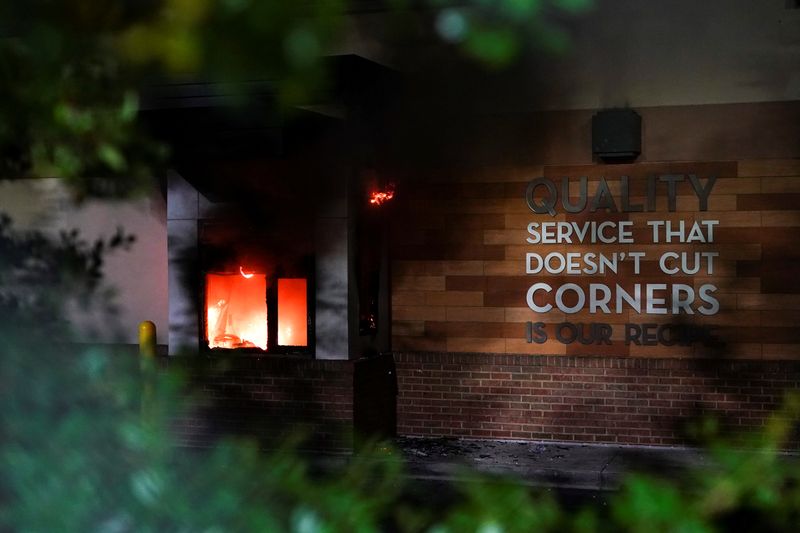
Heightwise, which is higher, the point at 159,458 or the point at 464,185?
the point at 464,185

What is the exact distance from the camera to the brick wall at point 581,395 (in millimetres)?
13031

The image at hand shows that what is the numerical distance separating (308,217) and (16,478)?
37.3 ft

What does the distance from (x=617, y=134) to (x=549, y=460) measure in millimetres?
3764

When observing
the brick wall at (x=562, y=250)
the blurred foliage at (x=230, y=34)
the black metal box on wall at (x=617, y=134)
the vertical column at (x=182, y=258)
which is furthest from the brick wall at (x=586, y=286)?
the blurred foliage at (x=230, y=34)

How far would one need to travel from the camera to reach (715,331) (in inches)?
518

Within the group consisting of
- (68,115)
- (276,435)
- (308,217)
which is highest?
(308,217)

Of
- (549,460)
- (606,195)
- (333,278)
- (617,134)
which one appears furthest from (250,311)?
(617,134)

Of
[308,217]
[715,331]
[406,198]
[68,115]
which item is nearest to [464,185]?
[406,198]

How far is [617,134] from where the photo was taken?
13.1 m

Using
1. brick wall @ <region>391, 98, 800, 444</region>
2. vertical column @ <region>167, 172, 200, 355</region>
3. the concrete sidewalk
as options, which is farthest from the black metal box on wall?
vertical column @ <region>167, 172, 200, 355</region>

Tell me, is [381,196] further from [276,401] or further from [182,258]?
[276,401]

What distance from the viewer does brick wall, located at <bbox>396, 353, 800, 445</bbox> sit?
1303 centimetres

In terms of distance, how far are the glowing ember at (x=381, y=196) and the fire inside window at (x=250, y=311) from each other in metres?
1.29

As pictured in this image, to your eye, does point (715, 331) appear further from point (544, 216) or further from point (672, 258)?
point (544, 216)
